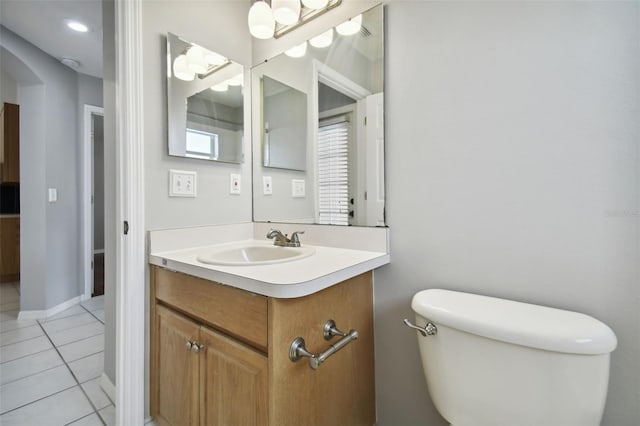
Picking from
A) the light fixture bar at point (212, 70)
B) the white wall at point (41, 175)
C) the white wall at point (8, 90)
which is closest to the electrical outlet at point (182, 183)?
the light fixture bar at point (212, 70)

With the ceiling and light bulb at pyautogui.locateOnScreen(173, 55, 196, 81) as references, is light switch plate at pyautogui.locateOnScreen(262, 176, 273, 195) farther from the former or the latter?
the ceiling

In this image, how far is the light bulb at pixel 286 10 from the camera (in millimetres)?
1284

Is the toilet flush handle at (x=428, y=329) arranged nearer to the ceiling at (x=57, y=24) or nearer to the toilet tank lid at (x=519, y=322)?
the toilet tank lid at (x=519, y=322)

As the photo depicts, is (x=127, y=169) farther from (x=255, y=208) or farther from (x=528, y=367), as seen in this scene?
(x=528, y=367)

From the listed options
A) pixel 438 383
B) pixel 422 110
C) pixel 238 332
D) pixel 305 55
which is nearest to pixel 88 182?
pixel 305 55

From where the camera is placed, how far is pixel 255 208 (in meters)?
1.62

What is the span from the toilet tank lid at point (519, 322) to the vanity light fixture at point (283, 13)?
1.31 meters

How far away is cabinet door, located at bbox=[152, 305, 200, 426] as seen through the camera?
0.99 metres

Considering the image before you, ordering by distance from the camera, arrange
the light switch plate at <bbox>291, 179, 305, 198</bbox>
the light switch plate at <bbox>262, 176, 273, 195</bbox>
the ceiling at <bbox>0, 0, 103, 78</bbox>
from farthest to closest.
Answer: the ceiling at <bbox>0, 0, 103, 78</bbox> → the light switch plate at <bbox>262, 176, 273, 195</bbox> → the light switch plate at <bbox>291, 179, 305, 198</bbox>

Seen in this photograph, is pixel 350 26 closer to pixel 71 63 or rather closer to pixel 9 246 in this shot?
pixel 71 63

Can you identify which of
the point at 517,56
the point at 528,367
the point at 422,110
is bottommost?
the point at 528,367

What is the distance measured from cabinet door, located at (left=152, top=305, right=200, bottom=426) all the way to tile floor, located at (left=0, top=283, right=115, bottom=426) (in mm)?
431

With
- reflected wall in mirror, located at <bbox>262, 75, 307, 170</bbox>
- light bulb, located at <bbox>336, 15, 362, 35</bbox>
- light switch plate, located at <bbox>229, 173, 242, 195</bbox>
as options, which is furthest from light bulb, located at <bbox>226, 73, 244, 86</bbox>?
light bulb, located at <bbox>336, 15, 362, 35</bbox>

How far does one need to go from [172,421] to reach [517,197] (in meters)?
1.45
